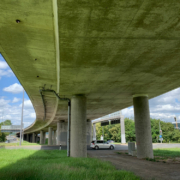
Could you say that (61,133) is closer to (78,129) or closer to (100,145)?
(100,145)

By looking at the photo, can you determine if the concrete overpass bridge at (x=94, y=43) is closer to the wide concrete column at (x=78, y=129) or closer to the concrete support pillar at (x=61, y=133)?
the wide concrete column at (x=78, y=129)

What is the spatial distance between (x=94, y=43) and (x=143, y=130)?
12192 millimetres

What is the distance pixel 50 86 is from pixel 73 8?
12914 millimetres

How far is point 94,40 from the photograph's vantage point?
8.07 m

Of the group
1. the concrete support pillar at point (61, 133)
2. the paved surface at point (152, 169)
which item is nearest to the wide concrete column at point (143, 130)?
the paved surface at point (152, 169)

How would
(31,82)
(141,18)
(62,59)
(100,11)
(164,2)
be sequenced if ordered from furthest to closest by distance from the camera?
(31,82) < (62,59) < (141,18) < (100,11) < (164,2)

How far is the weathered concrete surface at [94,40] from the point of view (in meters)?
6.26

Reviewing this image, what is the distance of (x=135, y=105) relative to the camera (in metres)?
19.0

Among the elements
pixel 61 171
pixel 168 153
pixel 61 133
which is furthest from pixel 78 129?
pixel 61 133

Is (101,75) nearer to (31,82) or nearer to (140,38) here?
(140,38)

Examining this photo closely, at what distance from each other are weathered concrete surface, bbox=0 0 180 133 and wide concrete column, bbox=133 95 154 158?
4.21 meters

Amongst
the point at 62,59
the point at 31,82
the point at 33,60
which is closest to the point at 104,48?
the point at 62,59

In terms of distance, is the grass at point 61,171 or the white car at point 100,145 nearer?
the grass at point 61,171

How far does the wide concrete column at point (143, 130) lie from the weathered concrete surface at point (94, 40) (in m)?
4.21
